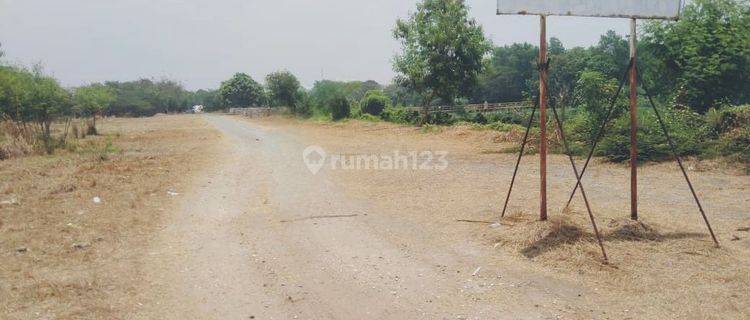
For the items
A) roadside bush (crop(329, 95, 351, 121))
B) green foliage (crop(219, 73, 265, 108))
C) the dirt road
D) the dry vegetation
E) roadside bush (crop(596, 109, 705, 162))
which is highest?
green foliage (crop(219, 73, 265, 108))

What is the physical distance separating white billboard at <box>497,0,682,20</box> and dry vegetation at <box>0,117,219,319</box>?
470 centimetres

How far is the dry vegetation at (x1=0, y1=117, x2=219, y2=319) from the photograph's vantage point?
4.29 meters

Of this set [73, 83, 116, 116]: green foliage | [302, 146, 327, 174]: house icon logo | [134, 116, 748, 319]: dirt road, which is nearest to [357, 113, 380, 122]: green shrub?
[302, 146, 327, 174]: house icon logo

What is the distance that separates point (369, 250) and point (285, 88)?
4062 cm

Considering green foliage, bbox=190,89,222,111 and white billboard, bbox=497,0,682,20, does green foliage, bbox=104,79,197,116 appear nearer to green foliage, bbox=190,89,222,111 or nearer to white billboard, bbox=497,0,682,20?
green foliage, bbox=190,89,222,111

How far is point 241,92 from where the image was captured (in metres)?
77.9

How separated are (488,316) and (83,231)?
5131 millimetres

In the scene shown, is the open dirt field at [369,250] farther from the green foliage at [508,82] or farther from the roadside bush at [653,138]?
the green foliage at [508,82]

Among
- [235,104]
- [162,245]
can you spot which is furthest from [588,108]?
[235,104]

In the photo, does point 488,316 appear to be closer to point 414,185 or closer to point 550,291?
point 550,291

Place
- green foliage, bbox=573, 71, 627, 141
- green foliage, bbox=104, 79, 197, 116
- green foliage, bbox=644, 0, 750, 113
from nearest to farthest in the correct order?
1. green foliage, bbox=573, 71, 627, 141
2. green foliage, bbox=644, 0, 750, 113
3. green foliage, bbox=104, 79, 197, 116

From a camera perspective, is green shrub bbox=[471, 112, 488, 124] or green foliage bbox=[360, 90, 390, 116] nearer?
green shrub bbox=[471, 112, 488, 124]

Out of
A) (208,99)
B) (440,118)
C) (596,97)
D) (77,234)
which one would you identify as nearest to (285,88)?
(440,118)

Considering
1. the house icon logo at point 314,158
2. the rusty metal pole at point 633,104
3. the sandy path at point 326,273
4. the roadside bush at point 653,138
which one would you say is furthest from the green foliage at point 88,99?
the rusty metal pole at point 633,104
